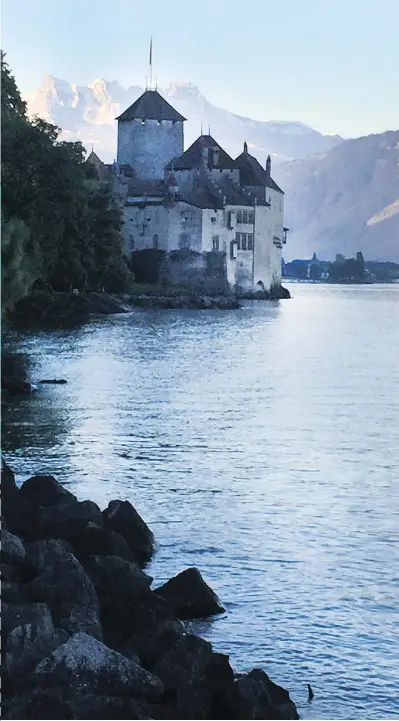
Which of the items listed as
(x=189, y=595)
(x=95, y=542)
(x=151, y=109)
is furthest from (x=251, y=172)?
(x=189, y=595)

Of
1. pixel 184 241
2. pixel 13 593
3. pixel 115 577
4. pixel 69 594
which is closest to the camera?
pixel 13 593

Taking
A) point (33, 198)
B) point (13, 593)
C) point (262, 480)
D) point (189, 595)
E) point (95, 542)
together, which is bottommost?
point (262, 480)

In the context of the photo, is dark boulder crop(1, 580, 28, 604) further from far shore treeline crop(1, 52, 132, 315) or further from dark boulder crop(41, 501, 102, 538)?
far shore treeline crop(1, 52, 132, 315)

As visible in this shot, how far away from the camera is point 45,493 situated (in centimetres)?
1372

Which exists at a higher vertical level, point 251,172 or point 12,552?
point 251,172

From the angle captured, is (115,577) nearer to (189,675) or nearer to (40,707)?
(189,675)

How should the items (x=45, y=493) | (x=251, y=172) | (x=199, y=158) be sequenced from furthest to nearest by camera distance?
(x=251, y=172) < (x=199, y=158) < (x=45, y=493)

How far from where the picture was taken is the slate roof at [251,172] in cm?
10240

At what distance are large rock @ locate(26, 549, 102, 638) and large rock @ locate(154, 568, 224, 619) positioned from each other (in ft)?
4.63

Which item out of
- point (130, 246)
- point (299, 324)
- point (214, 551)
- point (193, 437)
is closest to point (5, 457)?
point (193, 437)

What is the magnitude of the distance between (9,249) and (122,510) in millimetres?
24153

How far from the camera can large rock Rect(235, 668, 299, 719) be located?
839cm

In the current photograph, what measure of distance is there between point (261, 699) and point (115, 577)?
2408 mm

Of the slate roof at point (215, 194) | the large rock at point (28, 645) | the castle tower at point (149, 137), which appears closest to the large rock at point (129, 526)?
the large rock at point (28, 645)
